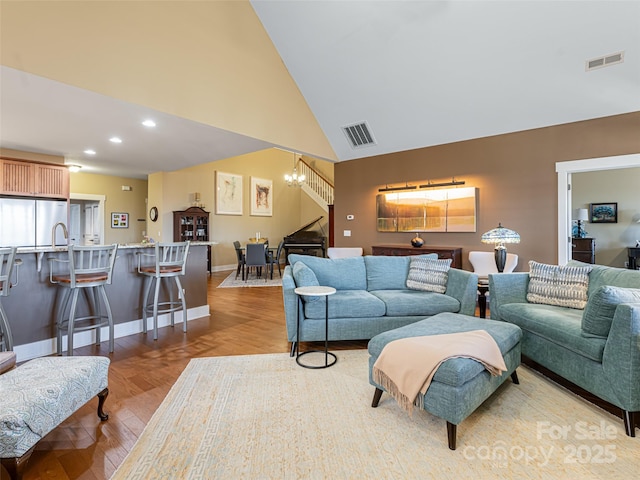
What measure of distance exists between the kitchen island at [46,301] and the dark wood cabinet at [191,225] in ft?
13.9

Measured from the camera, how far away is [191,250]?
175 inches

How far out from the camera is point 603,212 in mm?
6965

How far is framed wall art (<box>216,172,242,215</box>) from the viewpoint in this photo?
8.99 metres

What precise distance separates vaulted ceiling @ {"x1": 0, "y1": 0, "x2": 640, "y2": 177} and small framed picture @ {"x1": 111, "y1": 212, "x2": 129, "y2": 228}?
231cm

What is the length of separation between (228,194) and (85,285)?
647 cm

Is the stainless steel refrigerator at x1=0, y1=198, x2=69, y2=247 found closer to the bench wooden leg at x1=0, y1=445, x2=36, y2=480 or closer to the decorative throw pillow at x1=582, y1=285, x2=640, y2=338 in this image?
the bench wooden leg at x1=0, y1=445, x2=36, y2=480

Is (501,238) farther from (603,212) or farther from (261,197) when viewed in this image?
(261,197)

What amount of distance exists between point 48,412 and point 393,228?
572 cm

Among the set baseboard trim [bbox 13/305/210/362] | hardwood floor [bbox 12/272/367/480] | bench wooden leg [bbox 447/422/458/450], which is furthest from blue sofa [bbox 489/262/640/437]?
baseboard trim [bbox 13/305/210/362]

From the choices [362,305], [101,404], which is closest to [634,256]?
[362,305]

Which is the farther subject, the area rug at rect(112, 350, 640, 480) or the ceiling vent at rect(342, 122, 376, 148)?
the ceiling vent at rect(342, 122, 376, 148)

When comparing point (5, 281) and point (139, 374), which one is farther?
point (139, 374)

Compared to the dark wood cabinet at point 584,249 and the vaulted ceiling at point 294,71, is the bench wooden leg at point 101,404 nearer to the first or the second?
the vaulted ceiling at point 294,71

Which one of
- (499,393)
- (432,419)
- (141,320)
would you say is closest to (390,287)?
(499,393)
